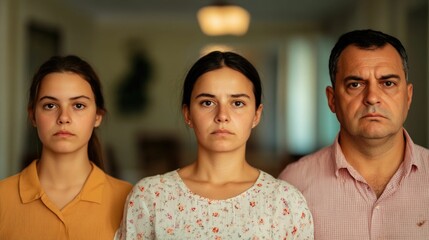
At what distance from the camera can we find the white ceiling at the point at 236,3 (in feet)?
24.2

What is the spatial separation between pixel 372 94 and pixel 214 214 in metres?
0.71

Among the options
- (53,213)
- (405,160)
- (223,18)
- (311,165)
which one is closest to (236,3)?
(223,18)

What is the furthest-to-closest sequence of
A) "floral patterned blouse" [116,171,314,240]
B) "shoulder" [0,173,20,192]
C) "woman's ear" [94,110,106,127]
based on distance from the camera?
"woman's ear" [94,110,106,127], "shoulder" [0,173,20,192], "floral patterned blouse" [116,171,314,240]

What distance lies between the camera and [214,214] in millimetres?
1942

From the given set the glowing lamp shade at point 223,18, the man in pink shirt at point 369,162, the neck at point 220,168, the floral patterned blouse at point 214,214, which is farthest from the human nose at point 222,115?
the glowing lamp shade at point 223,18

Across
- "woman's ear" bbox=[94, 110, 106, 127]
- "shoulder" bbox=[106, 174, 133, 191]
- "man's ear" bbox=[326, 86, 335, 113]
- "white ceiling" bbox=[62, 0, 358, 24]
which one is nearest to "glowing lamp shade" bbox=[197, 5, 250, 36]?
"white ceiling" bbox=[62, 0, 358, 24]

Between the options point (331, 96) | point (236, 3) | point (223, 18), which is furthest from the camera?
point (236, 3)

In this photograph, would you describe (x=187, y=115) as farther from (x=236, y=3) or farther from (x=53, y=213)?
(x=236, y=3)

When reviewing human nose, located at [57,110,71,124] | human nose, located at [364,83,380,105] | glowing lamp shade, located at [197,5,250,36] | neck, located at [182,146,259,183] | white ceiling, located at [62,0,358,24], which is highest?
white ceiling, located at [62,0,358,24]

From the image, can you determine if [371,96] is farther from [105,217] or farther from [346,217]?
[105,217]

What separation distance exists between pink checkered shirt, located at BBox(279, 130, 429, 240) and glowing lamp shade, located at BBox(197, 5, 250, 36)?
10.9 ft

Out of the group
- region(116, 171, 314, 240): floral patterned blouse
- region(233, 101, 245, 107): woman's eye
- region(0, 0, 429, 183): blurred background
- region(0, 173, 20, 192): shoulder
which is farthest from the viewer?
region(0, 0, 429, 183): blurred background

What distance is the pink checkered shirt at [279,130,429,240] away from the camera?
2113 millimetres

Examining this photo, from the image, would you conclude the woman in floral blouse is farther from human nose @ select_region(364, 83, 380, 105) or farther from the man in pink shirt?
human nose @ select_region(364, 83, 380, 105)
